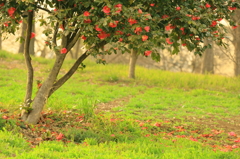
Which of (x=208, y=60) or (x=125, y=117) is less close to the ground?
(x=208, y=60)

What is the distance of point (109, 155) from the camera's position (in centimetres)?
470

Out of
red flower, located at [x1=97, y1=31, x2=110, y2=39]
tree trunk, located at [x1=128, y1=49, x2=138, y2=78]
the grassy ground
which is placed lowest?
the grassy ground

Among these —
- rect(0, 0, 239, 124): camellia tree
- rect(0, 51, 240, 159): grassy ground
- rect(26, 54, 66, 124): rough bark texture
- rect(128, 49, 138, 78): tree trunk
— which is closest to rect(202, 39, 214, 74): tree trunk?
rect(0, 51, 240, 159): grassy ground

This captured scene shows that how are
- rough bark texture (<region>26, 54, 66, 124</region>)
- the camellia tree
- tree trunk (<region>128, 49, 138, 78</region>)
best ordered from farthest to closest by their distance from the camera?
tree trunk (<region>128, 49, 138, 78</region>), rough bark texture (<region>26, 54, 66, 124</region>), the camellia tree

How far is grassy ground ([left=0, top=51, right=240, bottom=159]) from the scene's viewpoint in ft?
17.3

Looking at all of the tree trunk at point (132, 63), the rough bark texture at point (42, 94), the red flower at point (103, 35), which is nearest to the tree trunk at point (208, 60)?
the tree trunk at point (132, 63)

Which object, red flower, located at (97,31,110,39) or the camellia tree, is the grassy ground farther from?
red flower, located at (97,31,110,39)

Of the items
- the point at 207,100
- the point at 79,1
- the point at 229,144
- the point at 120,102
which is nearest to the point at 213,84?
the point at 207,100

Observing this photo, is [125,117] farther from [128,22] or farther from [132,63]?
[132,63]

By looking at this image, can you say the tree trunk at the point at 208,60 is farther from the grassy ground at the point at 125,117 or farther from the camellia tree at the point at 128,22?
the camellia tree at the point at 128,22

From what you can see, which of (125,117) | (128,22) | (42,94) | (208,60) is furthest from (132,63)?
(128,22)

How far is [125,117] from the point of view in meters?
8.80

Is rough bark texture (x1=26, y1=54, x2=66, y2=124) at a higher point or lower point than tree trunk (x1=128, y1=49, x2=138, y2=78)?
lower

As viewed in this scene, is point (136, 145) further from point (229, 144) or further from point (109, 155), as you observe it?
point (229, 144)
